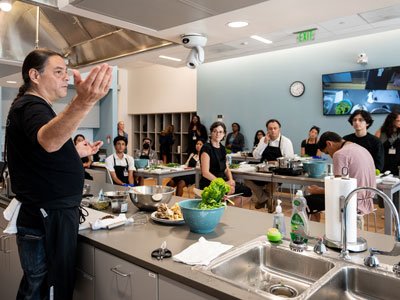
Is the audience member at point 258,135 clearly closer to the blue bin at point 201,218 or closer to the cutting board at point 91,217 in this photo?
the cutting board at point 91,217

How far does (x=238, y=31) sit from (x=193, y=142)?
635 centimetres

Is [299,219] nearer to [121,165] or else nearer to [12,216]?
[12,216]

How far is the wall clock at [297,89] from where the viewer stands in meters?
7.30

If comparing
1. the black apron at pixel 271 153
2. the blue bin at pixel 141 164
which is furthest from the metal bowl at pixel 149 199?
the black apron at pixel 271 153

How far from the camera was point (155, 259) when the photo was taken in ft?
4.34

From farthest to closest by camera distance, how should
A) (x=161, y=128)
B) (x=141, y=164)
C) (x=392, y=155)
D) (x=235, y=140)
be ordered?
(x=161, y=128)
(x=235, y=140)
(x=141, y=164)
(x=392, y=155)

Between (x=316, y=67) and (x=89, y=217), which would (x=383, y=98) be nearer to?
(x=316, y=67)

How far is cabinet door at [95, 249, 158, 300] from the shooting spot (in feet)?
4.30

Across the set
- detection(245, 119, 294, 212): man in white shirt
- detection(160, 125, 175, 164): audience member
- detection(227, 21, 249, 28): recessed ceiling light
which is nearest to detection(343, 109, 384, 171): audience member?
detection(245, 119, 294, 212): man in white shirt

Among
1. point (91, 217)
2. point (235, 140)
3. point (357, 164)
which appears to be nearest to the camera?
point (91, 217)

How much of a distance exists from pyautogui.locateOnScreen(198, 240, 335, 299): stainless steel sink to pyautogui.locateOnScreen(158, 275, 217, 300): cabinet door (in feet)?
0.38

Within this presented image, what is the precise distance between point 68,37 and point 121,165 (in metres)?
2.37

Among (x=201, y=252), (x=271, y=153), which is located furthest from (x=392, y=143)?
(x=201, y=252)

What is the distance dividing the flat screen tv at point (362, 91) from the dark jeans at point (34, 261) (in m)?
6.29
